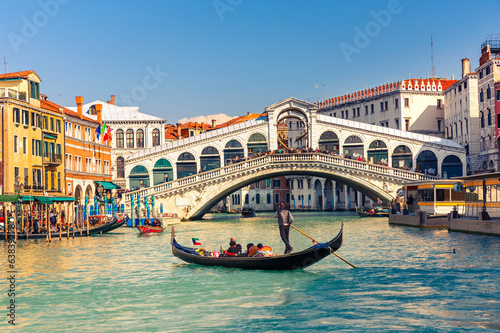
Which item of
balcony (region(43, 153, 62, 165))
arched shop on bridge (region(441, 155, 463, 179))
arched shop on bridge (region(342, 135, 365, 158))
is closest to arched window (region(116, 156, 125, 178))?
balcony (region(43, 153, 62, 165))

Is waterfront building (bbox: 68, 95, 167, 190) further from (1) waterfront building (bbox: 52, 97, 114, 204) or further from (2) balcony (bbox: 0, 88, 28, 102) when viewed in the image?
(2) balcony (bbox: 0, 88, 28, 102)

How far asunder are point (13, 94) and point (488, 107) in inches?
1082

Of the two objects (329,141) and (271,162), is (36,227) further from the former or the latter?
(329,141)

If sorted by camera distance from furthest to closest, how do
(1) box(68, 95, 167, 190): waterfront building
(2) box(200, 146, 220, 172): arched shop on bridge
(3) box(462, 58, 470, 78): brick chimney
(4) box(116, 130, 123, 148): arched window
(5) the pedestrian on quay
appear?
(4) box(116, 130, 123, 148): arched window < (1) box(68, 95, 167, 190): waterfront building < (3) box(462, 58, 470, 78): brick chimney < (2) box(200, 146, 220, 172): arched shop on bridge < (5) the pedestrian on quay

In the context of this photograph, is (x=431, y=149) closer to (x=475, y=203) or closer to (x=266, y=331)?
(x=475, y=203)

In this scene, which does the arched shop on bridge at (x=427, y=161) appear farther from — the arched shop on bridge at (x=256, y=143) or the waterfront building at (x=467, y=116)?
the arched shop on bridge at (x=256, y=143)

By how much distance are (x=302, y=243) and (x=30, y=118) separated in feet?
50.7

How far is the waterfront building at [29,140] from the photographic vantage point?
1207 inches

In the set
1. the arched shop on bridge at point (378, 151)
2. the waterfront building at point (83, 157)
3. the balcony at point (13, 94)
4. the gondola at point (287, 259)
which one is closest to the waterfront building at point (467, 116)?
the arched shop on bridge at point (378, 151)

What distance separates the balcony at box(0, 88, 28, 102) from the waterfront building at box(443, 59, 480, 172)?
2777 centimetres

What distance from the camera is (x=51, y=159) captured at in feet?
112

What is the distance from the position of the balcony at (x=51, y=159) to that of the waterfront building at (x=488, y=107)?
25045 mm

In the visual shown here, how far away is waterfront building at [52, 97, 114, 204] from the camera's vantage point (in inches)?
1480

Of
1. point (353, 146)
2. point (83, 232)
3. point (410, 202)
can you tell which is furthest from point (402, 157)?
point (83, 232)
